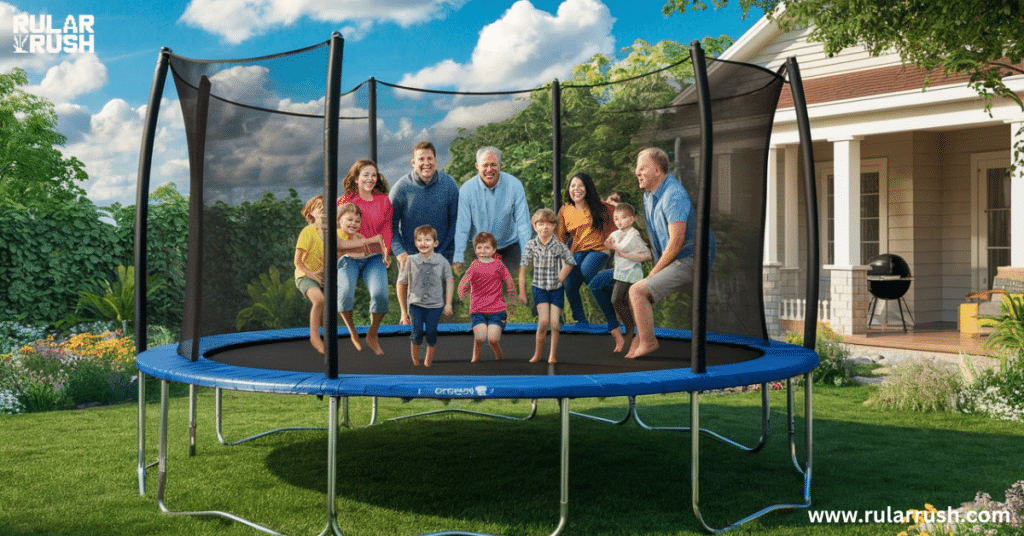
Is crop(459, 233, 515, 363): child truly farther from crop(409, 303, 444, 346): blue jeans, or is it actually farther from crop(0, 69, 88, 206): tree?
crop(0, 69, 88, 206): tree

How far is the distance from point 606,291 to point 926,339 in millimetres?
5683

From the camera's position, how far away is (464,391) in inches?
136

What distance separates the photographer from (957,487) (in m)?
4.48

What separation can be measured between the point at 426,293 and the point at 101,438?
281 centimetres

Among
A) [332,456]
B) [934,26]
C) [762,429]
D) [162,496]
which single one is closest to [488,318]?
[332,456]

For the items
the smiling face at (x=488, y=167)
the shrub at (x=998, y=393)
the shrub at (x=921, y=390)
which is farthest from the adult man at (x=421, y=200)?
the shrub at (x=998, y=393)

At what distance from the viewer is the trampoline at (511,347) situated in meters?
3.46

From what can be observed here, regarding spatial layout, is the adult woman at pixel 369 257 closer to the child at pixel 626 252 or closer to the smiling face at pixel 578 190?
the smiling face at pixel 578 190

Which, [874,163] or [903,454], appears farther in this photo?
[874,163]

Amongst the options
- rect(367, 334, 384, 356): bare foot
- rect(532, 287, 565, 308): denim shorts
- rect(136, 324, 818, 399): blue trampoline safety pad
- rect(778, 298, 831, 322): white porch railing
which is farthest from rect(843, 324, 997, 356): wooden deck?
rect(367, 334, 384, 356): bare foot

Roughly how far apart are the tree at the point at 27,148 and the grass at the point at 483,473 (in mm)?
19437

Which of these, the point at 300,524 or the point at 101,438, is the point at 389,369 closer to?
the point at 300,524

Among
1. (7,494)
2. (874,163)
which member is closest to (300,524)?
(7,494)

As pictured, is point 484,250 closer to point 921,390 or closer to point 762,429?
point 762,429
